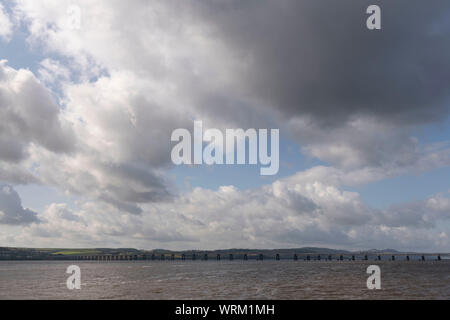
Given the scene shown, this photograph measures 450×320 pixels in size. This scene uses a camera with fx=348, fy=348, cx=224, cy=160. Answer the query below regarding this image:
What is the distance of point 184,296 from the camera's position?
42.3 meters

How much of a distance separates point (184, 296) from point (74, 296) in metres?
14.8
